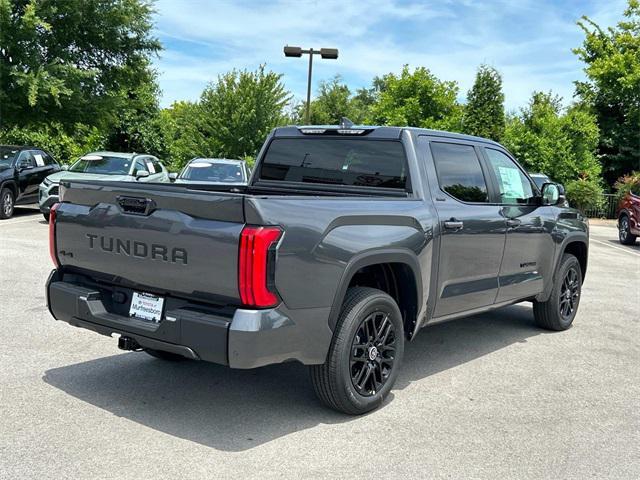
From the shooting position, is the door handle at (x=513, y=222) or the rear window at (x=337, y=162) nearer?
the rear window at (x=337, y=162)

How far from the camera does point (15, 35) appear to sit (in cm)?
2064

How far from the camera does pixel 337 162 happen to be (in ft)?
18.0

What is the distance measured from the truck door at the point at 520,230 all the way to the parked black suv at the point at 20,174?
42.2ft

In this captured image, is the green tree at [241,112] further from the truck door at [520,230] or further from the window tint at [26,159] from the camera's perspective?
the truck door at [520,230]

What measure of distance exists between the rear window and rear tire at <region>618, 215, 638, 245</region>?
1428 cm

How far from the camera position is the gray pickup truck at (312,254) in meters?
3.71

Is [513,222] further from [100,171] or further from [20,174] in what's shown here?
[20,174]

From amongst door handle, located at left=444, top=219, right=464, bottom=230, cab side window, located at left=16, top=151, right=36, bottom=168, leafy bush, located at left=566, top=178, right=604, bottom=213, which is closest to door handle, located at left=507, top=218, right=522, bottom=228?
door handle, located at left=444, top=219, right=464, bottom=230

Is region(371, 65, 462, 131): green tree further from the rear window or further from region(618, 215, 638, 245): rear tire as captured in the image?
the rear window

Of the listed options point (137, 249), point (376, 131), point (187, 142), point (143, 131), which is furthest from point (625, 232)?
point (187, 142)

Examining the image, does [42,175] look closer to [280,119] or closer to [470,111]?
[280,119]

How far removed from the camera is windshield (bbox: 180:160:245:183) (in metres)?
14.7

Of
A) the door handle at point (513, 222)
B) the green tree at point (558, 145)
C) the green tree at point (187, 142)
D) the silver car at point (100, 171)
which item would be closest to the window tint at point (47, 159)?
the silver car at point (100, 171)

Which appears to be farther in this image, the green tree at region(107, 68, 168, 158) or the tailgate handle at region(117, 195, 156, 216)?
the green tree at region(107, 68, 168, 158)
